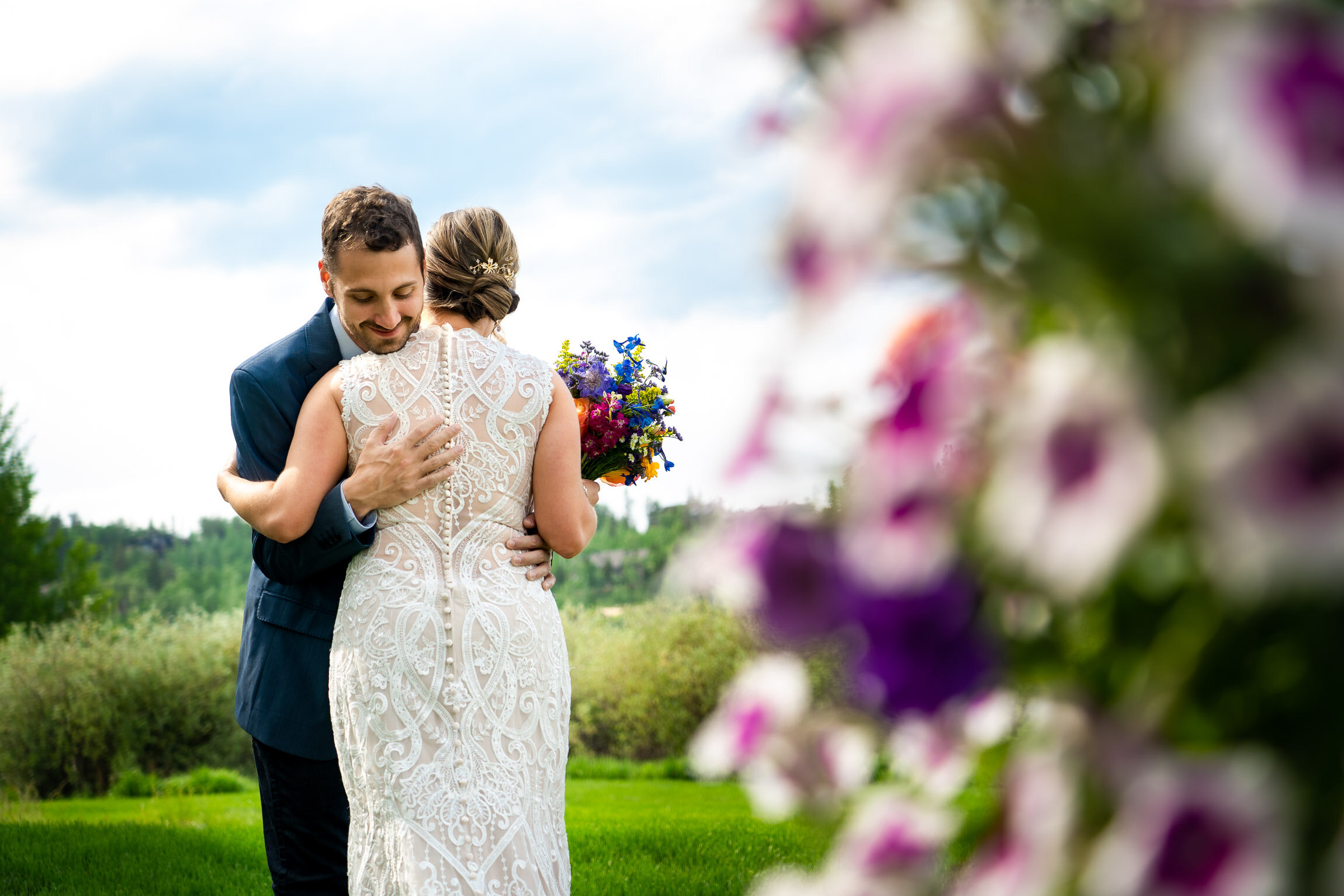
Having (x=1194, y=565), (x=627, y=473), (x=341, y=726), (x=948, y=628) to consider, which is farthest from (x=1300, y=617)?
(x=627, y=473)

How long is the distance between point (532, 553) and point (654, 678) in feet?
35.8

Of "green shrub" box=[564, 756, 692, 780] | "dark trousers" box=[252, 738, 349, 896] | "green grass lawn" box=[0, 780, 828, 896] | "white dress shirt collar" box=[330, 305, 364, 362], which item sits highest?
"white dress shirt collar" box=[330, 305, 364, 362]

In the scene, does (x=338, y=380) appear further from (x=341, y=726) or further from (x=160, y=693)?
(x=160, y=693)

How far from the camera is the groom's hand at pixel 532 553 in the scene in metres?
3.04

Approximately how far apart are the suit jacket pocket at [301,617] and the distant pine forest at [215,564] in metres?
12.0

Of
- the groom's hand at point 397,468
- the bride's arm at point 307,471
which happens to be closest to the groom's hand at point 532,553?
the groom's hand at point 397,468

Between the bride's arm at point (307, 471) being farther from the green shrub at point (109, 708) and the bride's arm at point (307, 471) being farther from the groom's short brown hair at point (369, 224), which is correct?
the green shrub at point (109, 708)

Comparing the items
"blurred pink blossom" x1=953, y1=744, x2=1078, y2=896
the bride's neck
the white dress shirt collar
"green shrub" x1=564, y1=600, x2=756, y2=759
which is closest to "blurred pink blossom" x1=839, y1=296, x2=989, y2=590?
"blurred pink blossom" x1=953, y1=744, x2=1078, y2=896

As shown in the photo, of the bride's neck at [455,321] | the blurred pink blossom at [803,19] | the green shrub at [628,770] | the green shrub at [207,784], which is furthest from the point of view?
the green shrub at [207,784]

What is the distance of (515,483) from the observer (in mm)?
3021

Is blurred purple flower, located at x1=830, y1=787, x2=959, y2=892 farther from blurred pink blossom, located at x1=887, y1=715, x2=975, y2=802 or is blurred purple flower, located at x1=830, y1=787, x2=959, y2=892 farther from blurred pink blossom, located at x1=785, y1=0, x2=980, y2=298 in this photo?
blurred pink blossom, located at x1=785, y1=0, x2=980, y2=298

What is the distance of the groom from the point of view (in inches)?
120

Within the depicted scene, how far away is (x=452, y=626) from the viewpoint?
288 centimetres

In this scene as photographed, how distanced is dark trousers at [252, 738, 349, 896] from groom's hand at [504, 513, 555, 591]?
1013 millimetres
